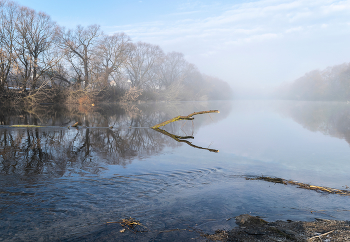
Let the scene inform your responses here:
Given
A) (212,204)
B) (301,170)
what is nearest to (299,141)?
(301,170)

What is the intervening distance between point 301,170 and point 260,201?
264 cm

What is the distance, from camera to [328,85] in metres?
71.9

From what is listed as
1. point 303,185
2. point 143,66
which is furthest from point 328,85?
point 303,185

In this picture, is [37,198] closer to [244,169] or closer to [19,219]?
[19,219]

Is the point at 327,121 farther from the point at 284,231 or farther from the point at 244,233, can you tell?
the point at 244,233

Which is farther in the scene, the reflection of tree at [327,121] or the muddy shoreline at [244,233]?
the reflection of tree at [327,121]

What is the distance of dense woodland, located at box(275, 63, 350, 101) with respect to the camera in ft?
204

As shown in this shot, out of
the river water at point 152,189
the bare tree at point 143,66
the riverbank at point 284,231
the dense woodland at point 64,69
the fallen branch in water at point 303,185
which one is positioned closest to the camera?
the riverbank at point 284,231

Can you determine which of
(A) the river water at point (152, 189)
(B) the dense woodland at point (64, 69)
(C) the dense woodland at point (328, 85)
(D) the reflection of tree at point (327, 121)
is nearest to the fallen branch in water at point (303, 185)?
(A) the river water at point (152, 189)

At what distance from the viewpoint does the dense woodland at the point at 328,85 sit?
204ft

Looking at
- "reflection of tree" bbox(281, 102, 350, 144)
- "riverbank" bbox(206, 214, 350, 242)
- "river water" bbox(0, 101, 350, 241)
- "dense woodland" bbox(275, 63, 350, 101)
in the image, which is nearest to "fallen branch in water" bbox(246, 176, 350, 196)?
"river water" bbox(0, 101, 350, 241)

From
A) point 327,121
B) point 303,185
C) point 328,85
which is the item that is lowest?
point 303,185

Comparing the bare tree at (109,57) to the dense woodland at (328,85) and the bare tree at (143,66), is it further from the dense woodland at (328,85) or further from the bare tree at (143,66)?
the dense woodland at (328,85)

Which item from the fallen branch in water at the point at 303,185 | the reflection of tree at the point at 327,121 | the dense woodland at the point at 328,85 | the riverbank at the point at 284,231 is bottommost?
the fallen branch in water at the point at 303,185
